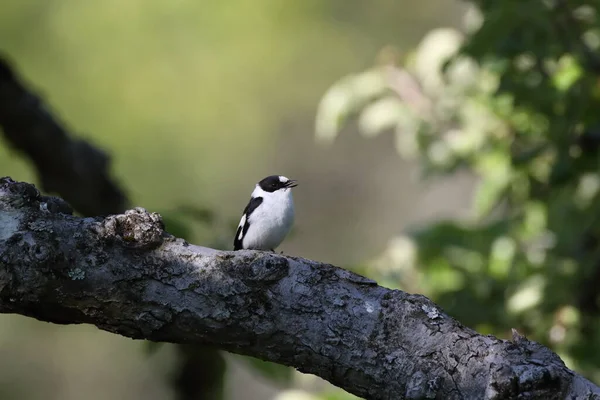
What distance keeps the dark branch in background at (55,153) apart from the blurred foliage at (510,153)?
1706 mm

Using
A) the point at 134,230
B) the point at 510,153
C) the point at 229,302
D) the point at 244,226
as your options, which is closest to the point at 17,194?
the point at 134,230

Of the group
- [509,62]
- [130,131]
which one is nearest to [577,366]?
[509,62]

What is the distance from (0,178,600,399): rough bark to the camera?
Answer: 2.54 m

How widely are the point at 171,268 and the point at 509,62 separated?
3.17m

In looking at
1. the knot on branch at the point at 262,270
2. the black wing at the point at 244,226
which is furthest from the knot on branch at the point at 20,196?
the black wing at the point at 244,226

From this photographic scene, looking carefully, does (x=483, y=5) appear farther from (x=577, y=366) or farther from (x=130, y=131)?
(x=130, y=131)

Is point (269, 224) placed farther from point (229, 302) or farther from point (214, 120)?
point (214, 120)

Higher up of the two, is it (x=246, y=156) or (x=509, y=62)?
(x=246, y=156)

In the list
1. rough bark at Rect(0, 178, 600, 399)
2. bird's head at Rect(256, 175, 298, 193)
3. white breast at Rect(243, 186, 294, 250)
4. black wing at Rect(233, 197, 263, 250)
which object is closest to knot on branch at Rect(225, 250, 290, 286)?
rough bark at Rect(0, 178, 600, 399)

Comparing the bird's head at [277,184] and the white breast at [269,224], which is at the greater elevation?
the bird's head at [277,184]

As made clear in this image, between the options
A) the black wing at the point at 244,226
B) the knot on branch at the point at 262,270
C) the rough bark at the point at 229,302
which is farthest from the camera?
the black wing at the point at 244,226

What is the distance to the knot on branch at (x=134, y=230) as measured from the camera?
2.68m

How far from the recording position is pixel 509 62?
16.9 ft

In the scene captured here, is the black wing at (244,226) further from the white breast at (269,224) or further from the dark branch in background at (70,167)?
the dark branch in background at (70,167)
